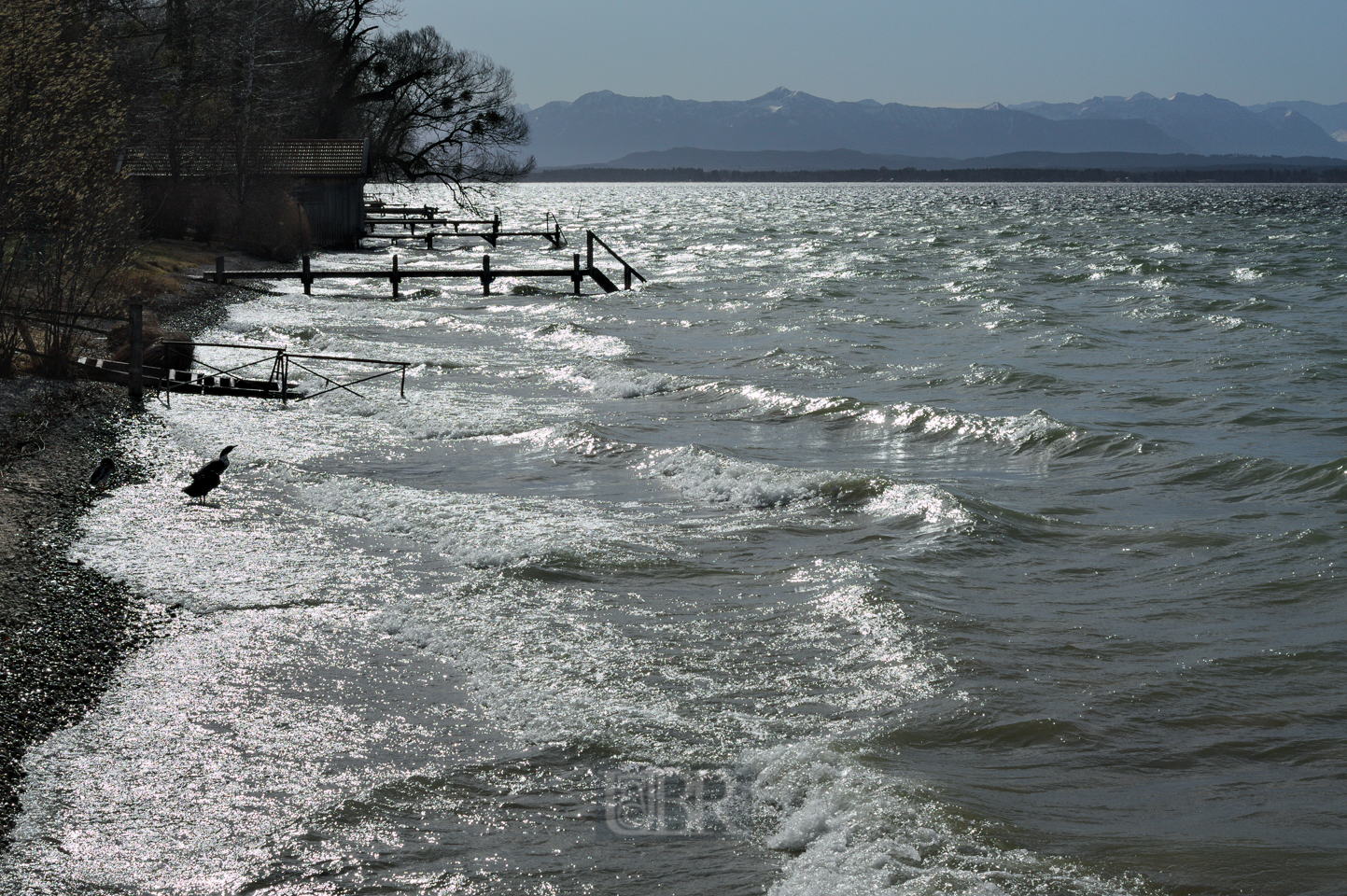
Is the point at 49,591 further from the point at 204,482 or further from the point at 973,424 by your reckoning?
the point at 973,424

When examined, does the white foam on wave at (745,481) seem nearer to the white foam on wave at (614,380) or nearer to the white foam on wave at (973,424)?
the white foam on wave at (973,424)

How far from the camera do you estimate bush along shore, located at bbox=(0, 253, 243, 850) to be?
6.65 metres

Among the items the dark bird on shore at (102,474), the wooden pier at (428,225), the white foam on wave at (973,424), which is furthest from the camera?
the wooden pier at (428,225)

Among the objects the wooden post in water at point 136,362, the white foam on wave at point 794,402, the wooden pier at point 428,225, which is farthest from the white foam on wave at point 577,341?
the wooden pier at point 428,225

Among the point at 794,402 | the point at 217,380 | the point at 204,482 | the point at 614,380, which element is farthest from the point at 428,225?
the point at 204,482

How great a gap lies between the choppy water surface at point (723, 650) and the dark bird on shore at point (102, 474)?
46 cm

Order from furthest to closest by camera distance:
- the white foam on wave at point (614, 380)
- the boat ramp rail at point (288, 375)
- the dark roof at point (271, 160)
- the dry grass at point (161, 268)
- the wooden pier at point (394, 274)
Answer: the dark roof at point (271, 160) → the wooden pier at point (394, 274) → the dry grass at point (161, 268) → the white foam on wave at point (614, 380) → the boat ramp rail at point (288, 375)

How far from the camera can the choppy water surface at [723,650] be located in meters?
5.66

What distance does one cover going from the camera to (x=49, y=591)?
8.40 meters

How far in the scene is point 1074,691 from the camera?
25.0 feet

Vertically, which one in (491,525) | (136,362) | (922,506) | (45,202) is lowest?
(491,525)

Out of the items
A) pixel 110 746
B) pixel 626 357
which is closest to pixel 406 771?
pixel 110 746

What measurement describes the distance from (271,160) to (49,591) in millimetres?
36843

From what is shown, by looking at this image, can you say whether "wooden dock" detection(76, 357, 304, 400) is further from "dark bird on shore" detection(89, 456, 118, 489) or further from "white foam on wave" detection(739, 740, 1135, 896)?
"white foam on wave" detection(739, 740, 1135, 896)
